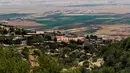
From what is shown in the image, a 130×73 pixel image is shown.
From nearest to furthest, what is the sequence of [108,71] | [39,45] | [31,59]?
[108,71]
[31,59]
[39,45]

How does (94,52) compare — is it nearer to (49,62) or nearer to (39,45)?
(39,45)

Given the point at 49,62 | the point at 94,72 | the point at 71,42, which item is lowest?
the point at 71,42

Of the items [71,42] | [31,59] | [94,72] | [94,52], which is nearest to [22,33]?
[71,42]

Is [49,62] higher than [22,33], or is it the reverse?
[49,62]

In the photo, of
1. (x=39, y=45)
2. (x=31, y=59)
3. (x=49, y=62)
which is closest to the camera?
(x=49, y=62)

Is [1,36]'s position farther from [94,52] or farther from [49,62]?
[49,62]

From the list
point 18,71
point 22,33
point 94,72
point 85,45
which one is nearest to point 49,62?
point 18,71

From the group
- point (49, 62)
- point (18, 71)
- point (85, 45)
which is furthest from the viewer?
point (85, 45)

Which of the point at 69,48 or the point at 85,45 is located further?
the point at 85,45

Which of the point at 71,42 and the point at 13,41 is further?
the point at 71,42
